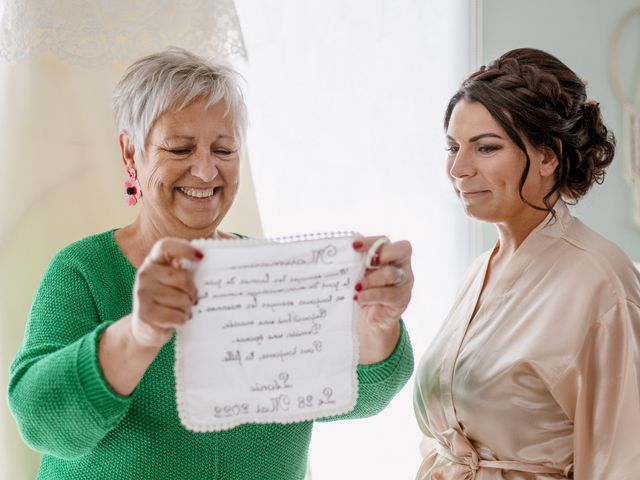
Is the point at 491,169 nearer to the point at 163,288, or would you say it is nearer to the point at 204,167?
the point at 204,167

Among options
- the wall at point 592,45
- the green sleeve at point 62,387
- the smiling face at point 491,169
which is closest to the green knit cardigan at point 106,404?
the green sleeve at point 62,387

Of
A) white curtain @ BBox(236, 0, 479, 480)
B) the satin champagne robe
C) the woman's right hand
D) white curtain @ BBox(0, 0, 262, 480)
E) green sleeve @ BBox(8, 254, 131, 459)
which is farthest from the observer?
white curtain @ BBox(236, 0, 479, 480)

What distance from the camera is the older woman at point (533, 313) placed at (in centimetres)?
140

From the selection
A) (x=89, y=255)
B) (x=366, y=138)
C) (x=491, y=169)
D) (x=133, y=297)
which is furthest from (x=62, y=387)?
(x=366, y=138)

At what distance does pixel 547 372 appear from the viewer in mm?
1426

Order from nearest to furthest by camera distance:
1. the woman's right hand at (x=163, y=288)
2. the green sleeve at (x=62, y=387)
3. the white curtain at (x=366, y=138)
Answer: the woman's right hand at (x=163, y=288)
the green sleeve at (x=62, y=387)
the white curtain at (x=366, y=138)

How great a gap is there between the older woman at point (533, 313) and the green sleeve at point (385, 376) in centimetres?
16

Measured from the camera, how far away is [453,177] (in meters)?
1.66

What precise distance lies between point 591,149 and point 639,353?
1.61ft

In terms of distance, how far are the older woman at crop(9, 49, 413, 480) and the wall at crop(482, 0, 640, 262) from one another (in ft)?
4.54

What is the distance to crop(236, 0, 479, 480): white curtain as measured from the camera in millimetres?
2432

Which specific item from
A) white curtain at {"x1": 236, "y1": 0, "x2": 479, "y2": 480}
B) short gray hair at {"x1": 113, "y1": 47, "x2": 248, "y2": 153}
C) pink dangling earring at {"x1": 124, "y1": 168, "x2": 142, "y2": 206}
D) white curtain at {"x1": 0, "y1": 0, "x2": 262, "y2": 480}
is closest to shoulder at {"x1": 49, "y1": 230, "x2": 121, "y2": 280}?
pink dangling earring at {"x1": 124, "y1": 168, "x2": 142, "y2": 206}

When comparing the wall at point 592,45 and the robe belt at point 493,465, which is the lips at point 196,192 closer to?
the robe belt at point 493,465

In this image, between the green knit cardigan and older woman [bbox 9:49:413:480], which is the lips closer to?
older woman [bbox 9:49:413:480]
